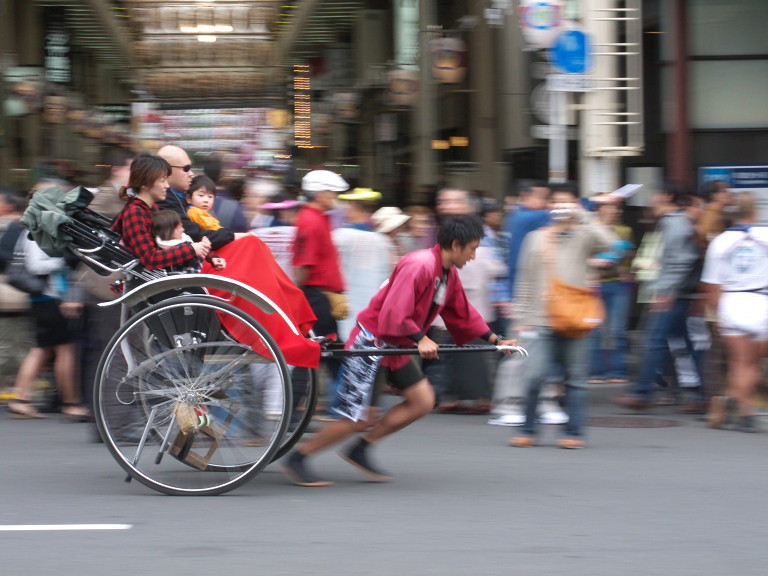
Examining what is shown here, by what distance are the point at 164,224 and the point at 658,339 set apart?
15.1 feet

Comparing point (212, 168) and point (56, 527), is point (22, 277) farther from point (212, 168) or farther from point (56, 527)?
point (56, 527)

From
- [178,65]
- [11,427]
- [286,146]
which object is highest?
[178,65]

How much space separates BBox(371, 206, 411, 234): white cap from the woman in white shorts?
8.81ft

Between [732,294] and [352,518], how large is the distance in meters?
3.96

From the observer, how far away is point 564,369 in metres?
7.15

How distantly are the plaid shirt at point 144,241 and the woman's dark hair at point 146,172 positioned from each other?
10 cm

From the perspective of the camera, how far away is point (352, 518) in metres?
5.19

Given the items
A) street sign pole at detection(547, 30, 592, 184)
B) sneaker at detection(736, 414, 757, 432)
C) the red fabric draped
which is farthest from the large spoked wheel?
street sign pole at detection(547, 30, 592, 184)

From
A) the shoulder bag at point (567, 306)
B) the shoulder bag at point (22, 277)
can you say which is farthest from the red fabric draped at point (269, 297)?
the shoulder bag at point (22, 277)

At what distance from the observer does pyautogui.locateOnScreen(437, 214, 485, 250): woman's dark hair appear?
5.57 meters

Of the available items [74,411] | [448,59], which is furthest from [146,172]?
[448,59]

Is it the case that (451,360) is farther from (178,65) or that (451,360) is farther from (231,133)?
(178,65)

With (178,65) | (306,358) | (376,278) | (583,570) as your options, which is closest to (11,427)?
(376,278)

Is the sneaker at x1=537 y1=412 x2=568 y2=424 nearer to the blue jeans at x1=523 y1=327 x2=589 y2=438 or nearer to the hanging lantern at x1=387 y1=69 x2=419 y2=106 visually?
the blue jeans at x1=523 y1=327 x2=589 y2=438
